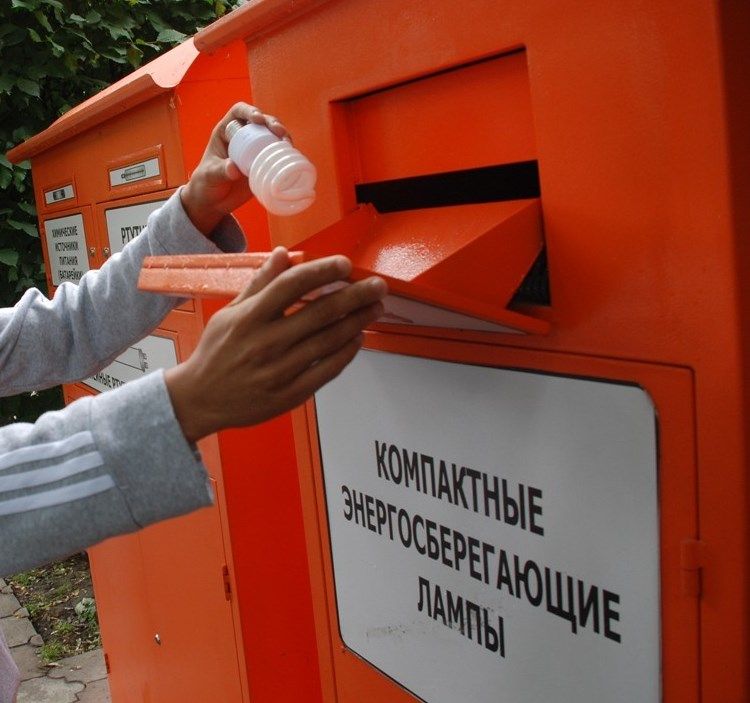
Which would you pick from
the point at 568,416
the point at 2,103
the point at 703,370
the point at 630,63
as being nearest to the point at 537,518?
the point at 568,416

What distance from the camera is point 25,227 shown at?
4070mm

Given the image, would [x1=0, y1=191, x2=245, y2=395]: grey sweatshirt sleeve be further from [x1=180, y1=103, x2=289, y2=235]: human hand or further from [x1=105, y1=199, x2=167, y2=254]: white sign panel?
[x1=105, y1=199, x2=167, y2=254]: white sign panel

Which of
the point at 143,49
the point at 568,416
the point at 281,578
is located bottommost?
the point at 281,578

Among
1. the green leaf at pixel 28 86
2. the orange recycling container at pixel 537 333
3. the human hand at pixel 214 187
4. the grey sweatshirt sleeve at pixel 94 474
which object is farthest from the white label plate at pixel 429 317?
the green leaf at pixel 28 86

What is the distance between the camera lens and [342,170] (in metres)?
1.22

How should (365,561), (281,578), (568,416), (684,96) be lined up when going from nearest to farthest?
1. (684,96)
2. (568,416)
3. (365,561)
4. (281,578)

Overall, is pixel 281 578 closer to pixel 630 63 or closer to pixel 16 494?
pixel 16 494

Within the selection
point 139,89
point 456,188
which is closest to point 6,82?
point 139,89

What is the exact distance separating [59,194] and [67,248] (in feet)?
0.59

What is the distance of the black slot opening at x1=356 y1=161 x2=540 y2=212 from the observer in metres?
0.99

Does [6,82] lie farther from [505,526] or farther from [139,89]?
[505,526]

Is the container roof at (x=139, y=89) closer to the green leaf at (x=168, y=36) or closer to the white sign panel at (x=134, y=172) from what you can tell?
the white sign panel at (x=134, y=172)

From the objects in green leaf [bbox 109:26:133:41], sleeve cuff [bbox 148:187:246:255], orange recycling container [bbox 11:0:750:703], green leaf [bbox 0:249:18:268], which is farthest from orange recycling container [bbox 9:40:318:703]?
green leaf [bbox 109:26:133:41]

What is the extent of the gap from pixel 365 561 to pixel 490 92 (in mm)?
772
